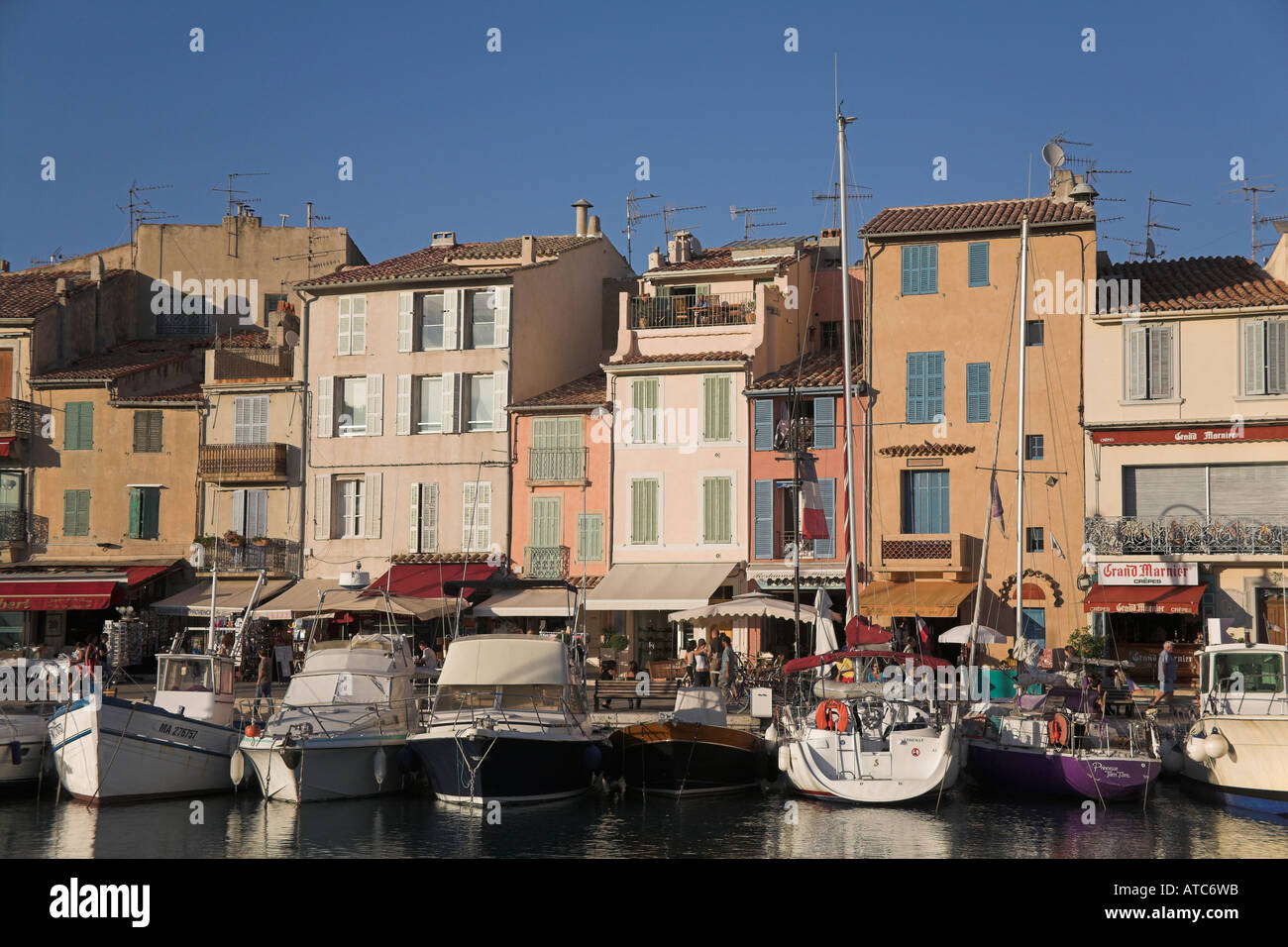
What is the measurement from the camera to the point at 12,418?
Answer: 4656 cm

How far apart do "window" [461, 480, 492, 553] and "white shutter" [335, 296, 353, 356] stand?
20.4 ft

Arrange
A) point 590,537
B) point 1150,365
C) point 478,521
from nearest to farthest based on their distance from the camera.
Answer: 1. point 1150,365
2. point 590,537
3. point 478,521

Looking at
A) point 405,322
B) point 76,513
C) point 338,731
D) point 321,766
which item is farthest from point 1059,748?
point 76,513

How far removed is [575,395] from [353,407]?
7115 mm

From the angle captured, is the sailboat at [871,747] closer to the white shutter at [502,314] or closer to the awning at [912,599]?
the awning at [912,599]

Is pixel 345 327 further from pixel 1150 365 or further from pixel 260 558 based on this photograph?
pixel 1150 365

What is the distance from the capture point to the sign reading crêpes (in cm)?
3628

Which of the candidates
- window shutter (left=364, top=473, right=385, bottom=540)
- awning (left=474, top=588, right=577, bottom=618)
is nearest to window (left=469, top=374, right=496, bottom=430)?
window shutter (left=364, top=473, right=385, bottom=540)

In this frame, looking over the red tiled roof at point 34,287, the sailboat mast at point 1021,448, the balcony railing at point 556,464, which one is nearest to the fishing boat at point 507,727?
the sailboat mast at point 1021,448

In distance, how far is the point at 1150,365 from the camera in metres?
Result: 38.0

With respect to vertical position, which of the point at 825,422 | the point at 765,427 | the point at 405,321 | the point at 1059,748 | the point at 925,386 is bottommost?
the point at 1059,748
